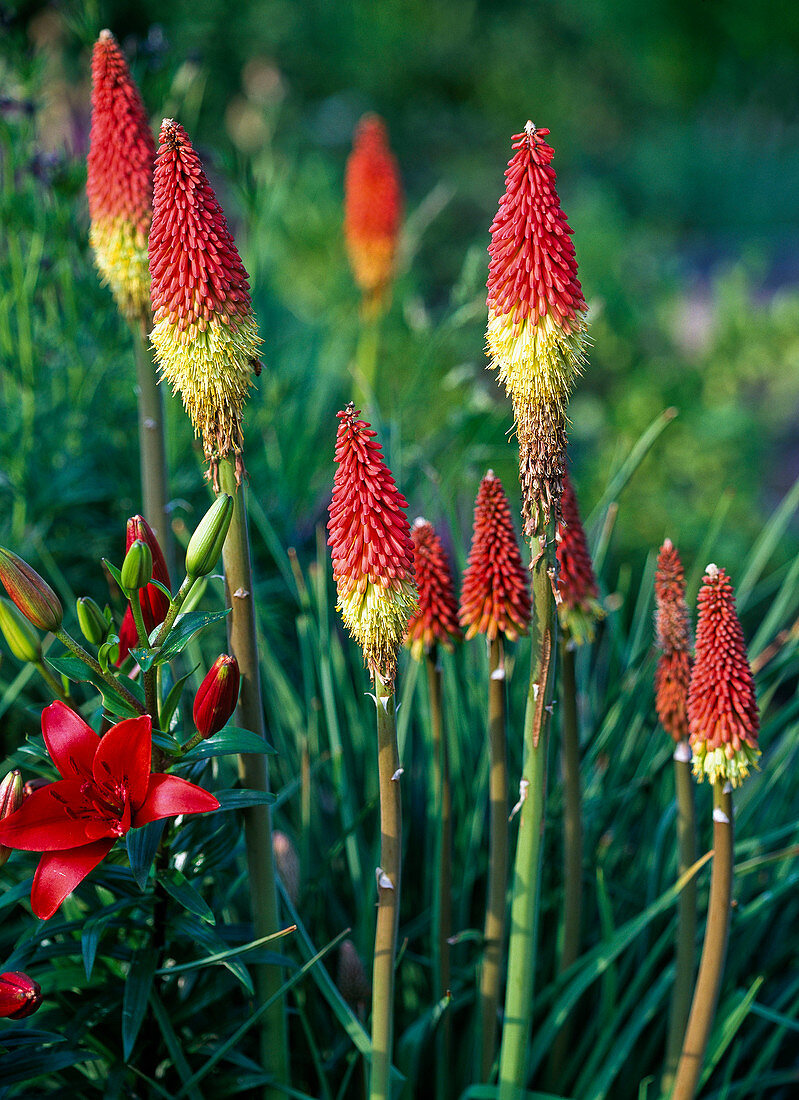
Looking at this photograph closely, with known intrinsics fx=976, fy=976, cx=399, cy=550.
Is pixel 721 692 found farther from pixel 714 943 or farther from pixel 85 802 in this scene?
pixel 85 802

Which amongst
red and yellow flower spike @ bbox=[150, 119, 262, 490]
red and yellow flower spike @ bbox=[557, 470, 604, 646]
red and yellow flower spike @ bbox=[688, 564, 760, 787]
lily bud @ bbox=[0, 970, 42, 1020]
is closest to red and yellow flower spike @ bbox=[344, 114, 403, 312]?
red and yellow flower spike @ bbox=[557, 470, 604, 646]

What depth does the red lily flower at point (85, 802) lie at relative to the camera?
136cm

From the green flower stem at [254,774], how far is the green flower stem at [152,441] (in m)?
0.45

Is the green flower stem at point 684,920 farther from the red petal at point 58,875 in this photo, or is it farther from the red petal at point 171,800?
the red petal at point 58,875

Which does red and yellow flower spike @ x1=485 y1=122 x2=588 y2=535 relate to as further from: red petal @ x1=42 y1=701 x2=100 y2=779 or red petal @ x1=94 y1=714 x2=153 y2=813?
red petal @ x1=42 y1=701 x2=100 y2=779

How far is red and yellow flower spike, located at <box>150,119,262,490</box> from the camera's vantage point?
1.36 m

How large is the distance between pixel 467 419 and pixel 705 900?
1902 millimetres

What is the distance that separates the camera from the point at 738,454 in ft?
18.5

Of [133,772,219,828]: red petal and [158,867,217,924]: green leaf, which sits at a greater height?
[133,772,219,828]: red petal

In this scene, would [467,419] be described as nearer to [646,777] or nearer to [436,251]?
[646,777]

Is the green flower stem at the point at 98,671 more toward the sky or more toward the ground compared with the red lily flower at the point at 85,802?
more toward the sky

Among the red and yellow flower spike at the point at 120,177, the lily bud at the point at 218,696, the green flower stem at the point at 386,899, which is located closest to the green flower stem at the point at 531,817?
the green flower stem at the point at 386,899

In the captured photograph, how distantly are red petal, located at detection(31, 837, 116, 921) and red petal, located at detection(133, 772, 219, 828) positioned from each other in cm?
9

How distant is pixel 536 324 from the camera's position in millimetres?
1374
